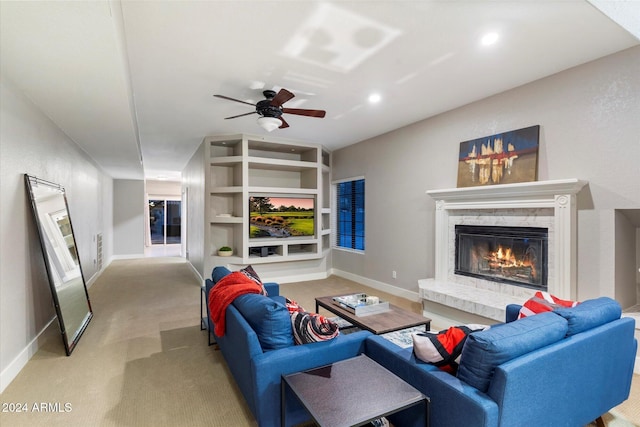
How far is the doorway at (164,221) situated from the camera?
12.6 m

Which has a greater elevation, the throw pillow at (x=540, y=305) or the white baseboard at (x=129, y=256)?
the throw pillow at (x=540, y=305)

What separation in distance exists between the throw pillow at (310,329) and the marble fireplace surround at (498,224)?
2.26 metres

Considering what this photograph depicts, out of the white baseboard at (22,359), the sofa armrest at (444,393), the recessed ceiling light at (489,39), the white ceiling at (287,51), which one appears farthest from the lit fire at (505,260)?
the white baseboard at (22,359)

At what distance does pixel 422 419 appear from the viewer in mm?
1555

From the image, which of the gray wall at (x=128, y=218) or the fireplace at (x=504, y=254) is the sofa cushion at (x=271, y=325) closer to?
the fireplace at (x=504, y=254)

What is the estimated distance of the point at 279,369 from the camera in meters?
1.78

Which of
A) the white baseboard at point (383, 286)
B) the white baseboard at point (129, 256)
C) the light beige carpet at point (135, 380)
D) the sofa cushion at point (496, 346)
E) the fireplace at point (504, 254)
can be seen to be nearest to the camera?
the sofa cushion at point (496, 346)

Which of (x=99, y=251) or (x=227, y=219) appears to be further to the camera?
(x=99, y=251)

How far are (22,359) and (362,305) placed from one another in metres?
3.19

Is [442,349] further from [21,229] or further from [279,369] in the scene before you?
[21,229]

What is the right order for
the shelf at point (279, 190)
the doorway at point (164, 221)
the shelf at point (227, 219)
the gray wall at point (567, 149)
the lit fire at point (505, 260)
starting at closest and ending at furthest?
the gray wall at point (567, 149)
the lit fire at point (505, 260)
the shelf at point (227, 219)
the shelf at point (279, 190)
the doorway at point (164, 221)

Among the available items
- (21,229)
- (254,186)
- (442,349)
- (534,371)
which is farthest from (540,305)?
(254,186)

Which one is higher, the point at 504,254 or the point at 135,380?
the point at 504,254

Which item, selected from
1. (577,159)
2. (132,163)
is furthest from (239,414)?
(132,163)
